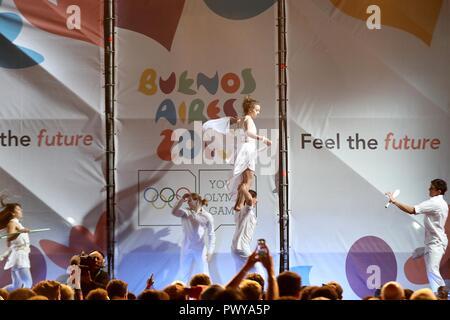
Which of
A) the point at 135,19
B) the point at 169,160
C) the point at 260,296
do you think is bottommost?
the point at 260,296

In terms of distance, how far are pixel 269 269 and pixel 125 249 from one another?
5.55 m

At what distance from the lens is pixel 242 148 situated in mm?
10195

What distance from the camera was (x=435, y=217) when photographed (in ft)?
32.9

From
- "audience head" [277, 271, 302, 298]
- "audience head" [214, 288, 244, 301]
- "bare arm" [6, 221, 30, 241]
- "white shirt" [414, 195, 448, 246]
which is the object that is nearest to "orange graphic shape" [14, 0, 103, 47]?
"bare arm" [6, 221, 30, 241]

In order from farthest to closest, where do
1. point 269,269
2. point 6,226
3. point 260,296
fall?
point 6,226 < point 260,296 < point 269,269

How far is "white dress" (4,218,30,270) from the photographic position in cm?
999

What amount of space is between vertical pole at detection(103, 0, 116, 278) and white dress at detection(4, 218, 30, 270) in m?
0.92

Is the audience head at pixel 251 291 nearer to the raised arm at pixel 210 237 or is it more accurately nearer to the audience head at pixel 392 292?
the audience head at pixel 392 292

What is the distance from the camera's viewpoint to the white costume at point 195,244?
10141mm

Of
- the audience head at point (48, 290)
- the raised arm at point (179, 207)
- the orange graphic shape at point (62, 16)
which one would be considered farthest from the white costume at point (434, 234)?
the audience head at point (48, 290)

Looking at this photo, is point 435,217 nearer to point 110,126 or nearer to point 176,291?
point 110,126

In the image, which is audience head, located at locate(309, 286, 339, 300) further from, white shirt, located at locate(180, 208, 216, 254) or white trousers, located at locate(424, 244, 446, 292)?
white trousers, located at locate(424, 244, 446, 292)
